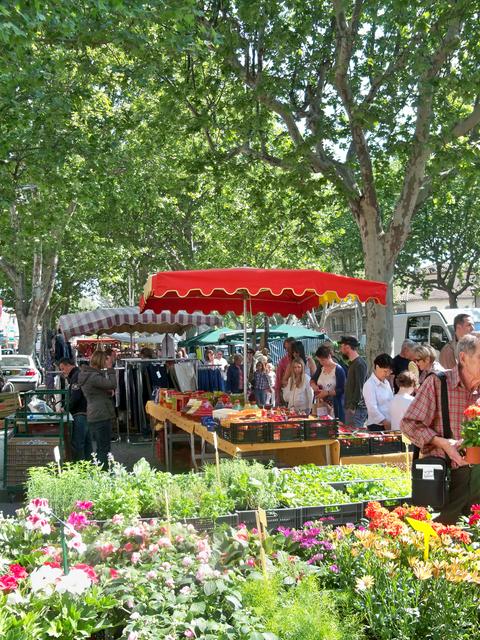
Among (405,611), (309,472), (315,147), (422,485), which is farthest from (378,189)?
(405,611)

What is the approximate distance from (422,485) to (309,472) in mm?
1411

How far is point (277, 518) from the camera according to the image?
187 inches

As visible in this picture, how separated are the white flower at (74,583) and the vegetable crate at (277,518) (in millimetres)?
1801

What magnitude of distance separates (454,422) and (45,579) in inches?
109

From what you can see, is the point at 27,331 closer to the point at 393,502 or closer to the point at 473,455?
the point at 393,502

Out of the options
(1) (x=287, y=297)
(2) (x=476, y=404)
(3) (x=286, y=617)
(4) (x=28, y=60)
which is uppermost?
(4) (x=28, y=60)

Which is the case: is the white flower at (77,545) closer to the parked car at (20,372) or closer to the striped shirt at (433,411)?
the striped shirt at (433,411)

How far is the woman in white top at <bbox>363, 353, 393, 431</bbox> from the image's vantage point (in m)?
7.92

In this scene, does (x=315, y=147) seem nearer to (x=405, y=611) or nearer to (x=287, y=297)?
(x=287, y=297)

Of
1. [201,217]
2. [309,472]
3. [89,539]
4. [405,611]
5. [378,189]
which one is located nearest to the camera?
[405,611]

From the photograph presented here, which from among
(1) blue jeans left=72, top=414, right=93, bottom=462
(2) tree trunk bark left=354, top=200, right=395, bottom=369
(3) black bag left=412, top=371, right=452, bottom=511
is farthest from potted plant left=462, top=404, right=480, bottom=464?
(2) tree trunk bark left=354, top=200, right=395, bottom=369

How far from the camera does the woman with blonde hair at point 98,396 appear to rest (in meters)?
9.46

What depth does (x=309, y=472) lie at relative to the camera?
18.9 feet

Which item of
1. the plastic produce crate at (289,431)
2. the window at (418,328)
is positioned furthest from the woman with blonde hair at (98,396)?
the window at (418,328)
